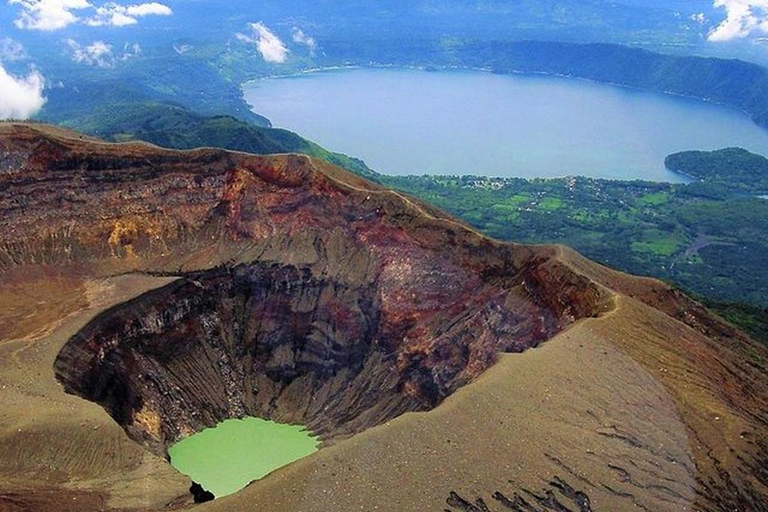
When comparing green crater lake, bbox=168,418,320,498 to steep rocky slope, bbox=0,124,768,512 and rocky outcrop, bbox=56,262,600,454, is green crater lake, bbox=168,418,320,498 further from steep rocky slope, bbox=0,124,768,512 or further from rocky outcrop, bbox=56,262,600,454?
steep rocky slope, bbox=0,124,768,512

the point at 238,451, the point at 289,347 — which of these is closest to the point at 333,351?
the point at 289,347

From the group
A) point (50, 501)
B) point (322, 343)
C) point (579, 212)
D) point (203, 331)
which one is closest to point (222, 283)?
point (203, 331)

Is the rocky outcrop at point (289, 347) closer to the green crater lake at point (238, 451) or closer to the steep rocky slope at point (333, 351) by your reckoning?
the steep rocky slope at point (333, 351)

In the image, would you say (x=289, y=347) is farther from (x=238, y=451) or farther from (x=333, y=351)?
(x=238, y=451)

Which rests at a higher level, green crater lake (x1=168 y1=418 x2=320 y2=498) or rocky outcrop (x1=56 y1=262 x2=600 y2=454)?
rocky outcrop (x1=56 y1=262 x2=600 y2=454)

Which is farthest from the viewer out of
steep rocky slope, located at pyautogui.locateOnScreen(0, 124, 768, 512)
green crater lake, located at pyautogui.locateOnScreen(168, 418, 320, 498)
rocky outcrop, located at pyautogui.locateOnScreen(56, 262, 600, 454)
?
rocky outcrop, located at pyautogui.locateOnScreen(56, 262, 600, 454)

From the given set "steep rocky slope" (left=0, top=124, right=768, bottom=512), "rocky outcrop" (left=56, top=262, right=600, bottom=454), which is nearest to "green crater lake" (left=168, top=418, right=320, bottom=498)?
"rocky outcrop" (left=56, top=262, right=600, bottom=454)

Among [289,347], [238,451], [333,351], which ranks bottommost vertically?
[238,451]
